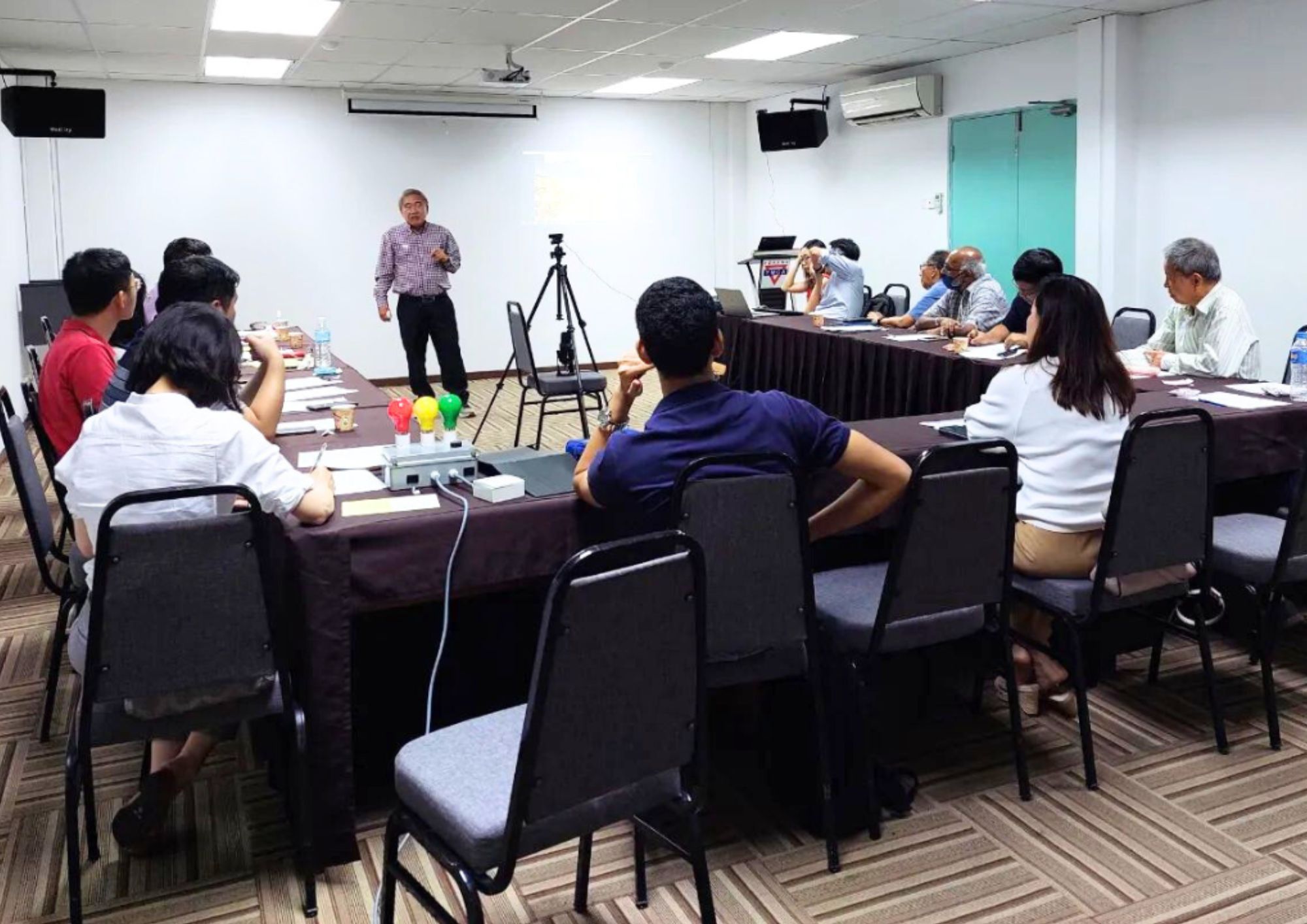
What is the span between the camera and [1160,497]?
2531mm

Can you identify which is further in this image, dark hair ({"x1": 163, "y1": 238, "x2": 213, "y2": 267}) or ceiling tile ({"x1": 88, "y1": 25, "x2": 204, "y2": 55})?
ceiling tile ({"x1": 88, "y1": 25, "x2": 204, "y2": 55})

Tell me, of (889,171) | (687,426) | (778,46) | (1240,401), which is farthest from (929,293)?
(687,426)

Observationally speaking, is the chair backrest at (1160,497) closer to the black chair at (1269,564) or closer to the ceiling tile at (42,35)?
the black chair at (1269,564)

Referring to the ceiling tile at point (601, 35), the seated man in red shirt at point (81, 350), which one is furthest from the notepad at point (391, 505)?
the ceiling tile at point (601, 35)

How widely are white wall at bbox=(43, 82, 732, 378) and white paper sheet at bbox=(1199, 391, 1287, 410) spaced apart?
7.10 m

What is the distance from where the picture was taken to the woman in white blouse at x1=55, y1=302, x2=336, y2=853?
2.09 metres

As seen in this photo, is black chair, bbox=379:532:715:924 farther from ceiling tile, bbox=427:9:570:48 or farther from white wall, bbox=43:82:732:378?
white wall, bbox=43:82:732:378

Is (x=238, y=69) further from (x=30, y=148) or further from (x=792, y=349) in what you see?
(x=792, y=349)

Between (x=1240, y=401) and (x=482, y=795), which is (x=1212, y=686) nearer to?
(x=1240, y=401)

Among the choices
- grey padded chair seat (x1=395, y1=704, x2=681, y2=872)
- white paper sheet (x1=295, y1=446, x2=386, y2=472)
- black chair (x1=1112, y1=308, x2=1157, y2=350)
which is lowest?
grey padded chair seat (x1=395, y1=704, x2=681, y2=872)

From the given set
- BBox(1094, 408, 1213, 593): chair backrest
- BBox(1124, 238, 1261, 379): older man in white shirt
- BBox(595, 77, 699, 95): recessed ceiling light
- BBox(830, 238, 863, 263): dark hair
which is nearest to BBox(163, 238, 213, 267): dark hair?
BBox(1094, 408, 1213, 593): chair backrest

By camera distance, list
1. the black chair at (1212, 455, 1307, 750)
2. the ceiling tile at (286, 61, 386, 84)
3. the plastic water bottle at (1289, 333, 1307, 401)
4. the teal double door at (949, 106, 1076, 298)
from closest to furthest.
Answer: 1. the black chair at (1212, 455, 1307, 750)
2. the plastic water bottle at (1289, 333, 1307, 401)
3. the teal double door at (949, 106, 1076, 298)
4. the ceiling tile at (286, 61, 386, 84)

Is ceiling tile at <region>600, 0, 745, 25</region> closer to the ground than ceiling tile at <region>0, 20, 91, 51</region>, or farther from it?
closer to the ground

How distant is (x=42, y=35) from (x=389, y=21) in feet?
6.68
